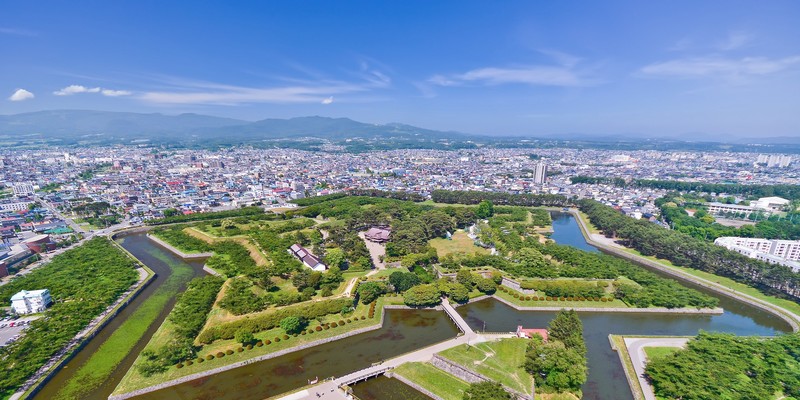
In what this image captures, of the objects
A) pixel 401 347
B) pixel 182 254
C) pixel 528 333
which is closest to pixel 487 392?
pixel 401 347

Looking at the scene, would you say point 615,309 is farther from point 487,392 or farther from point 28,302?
point 28,302

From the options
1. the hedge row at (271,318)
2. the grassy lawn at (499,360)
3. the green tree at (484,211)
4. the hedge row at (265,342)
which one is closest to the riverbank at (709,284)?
the green tree at (484,211)

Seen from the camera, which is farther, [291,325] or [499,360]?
[291,325]

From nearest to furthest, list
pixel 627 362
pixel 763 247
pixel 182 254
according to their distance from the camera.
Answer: pixel 627 362 → pixel 182 254 → pixel 763 247

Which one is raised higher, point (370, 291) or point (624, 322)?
point (370, 291)

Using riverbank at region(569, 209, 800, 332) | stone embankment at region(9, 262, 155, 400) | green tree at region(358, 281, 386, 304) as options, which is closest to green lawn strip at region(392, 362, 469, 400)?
green tree at region(358, 281, 386, 304)

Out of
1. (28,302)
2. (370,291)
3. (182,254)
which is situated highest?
(370,291)
